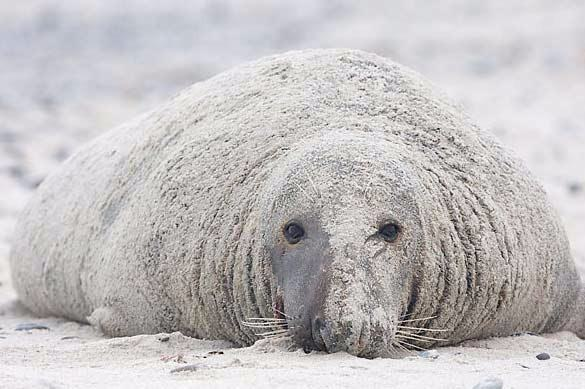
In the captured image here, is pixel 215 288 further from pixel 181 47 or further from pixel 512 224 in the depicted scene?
A: pixel 181 47

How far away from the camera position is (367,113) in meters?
4.70

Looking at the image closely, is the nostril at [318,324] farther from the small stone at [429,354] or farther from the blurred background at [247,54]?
the blurred background at [247,54]

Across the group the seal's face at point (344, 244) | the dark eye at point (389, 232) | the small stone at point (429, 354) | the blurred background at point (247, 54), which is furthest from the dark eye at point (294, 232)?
the blurred background at point (247, 54)

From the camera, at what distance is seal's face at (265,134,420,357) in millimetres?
3859

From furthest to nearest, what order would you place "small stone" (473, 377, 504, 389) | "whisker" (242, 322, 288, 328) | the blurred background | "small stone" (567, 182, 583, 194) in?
the blurred background
"small stone" (567, 182, 583, 194)
"whisker" (242, 322, 288, 328)
"small stone" (473, 377, 504, 389)

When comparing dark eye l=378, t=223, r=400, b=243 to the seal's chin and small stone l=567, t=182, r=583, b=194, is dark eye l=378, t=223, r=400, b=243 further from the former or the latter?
small stone l=567, t=182, r=583, b=194

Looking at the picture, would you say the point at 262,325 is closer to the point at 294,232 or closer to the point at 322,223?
the point at 294,232

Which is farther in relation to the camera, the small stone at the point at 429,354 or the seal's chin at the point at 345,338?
the small stone at the point at 429,354

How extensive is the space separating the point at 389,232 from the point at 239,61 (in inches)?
583

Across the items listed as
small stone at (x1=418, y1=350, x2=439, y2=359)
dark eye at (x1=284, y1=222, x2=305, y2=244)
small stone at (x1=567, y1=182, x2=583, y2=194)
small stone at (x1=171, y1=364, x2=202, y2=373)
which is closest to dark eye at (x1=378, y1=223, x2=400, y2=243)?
dark eye at (x1=284, y1=222, x2=305, y2=244)

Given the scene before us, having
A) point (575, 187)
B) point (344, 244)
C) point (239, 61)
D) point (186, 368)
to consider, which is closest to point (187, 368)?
point (186, 368)

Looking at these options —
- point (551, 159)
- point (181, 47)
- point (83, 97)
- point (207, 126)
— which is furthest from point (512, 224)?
point (181, 47)

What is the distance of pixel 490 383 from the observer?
10.8 ft

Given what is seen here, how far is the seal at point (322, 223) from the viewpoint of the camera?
13.3ft
